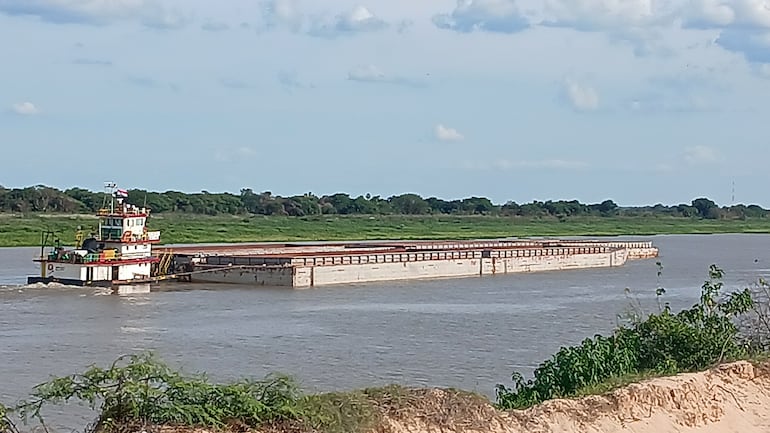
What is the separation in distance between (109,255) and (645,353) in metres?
32.5

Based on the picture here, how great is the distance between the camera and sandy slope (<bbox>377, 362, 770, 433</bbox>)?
9.37 metres

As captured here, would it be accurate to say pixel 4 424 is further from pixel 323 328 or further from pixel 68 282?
pixel 68 282

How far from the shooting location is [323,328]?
3023cm

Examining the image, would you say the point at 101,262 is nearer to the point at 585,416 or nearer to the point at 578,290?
the point at 578,290

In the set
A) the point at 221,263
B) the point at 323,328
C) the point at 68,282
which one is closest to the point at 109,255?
the point at 68,282

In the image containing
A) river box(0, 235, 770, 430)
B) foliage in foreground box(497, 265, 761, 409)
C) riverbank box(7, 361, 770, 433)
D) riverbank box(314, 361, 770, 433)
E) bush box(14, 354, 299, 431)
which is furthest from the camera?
river box(0, 235, 770, 430)

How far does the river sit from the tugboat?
4.07 feet

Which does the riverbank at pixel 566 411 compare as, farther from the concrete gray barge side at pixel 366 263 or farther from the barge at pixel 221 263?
the concrete gray barge side at pixel 366 263

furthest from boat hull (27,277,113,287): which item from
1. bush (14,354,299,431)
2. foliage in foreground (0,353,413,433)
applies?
bush (14,354,299,431)

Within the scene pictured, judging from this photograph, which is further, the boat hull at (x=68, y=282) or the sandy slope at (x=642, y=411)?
the boat hull at (x=68, y=282)

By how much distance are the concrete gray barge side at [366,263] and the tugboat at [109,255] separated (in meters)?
4.08

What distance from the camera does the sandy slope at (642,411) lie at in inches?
369

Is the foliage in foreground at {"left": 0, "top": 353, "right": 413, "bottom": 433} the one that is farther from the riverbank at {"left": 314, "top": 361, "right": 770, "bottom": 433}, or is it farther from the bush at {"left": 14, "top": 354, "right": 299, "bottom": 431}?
the riverbank at {"left": 314, "top": 361, "right": 770, "bottom": 433}

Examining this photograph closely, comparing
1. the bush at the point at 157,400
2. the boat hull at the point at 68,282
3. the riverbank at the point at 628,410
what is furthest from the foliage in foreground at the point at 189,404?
the boat hull at the point at 68,282
